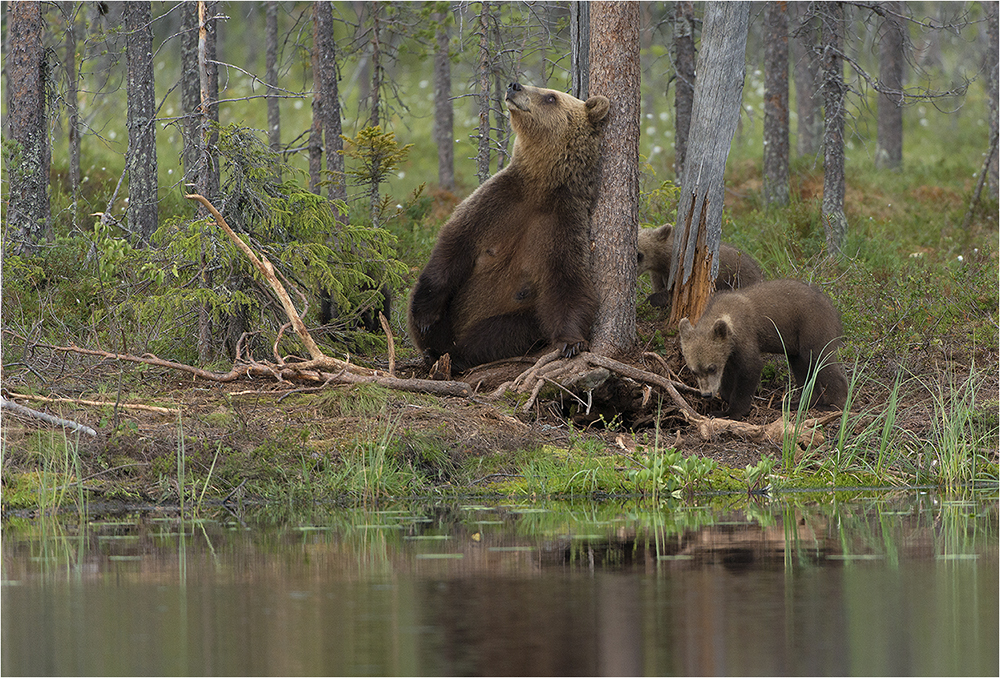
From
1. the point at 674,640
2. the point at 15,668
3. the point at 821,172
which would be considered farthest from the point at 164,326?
the point at 821,172

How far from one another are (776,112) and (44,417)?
40.1 feet

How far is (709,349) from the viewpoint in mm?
8984

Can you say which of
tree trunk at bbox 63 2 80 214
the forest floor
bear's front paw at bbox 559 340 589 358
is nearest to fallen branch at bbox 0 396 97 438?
the forest floor

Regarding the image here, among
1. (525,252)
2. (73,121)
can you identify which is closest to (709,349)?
(525,252)

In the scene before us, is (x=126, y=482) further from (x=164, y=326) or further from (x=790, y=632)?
(x=790, y=632)

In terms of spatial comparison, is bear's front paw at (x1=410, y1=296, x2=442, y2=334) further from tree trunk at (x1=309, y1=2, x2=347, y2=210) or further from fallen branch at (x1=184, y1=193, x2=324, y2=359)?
tree trunk at (x1=309, y1=2, x2=347, y2=210)

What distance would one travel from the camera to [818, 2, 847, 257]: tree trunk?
13.4 m

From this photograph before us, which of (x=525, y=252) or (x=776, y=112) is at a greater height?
(x=776, y=112)

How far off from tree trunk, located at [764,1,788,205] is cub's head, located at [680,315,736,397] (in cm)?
727

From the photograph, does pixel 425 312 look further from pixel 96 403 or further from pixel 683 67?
pixel 683 67

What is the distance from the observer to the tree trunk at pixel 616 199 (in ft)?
31.7

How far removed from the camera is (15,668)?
3.87m

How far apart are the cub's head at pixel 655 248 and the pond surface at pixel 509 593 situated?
4707 mm

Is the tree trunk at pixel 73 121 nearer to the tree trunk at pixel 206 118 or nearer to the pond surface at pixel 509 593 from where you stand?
the tree trunk at pixel 206 118
